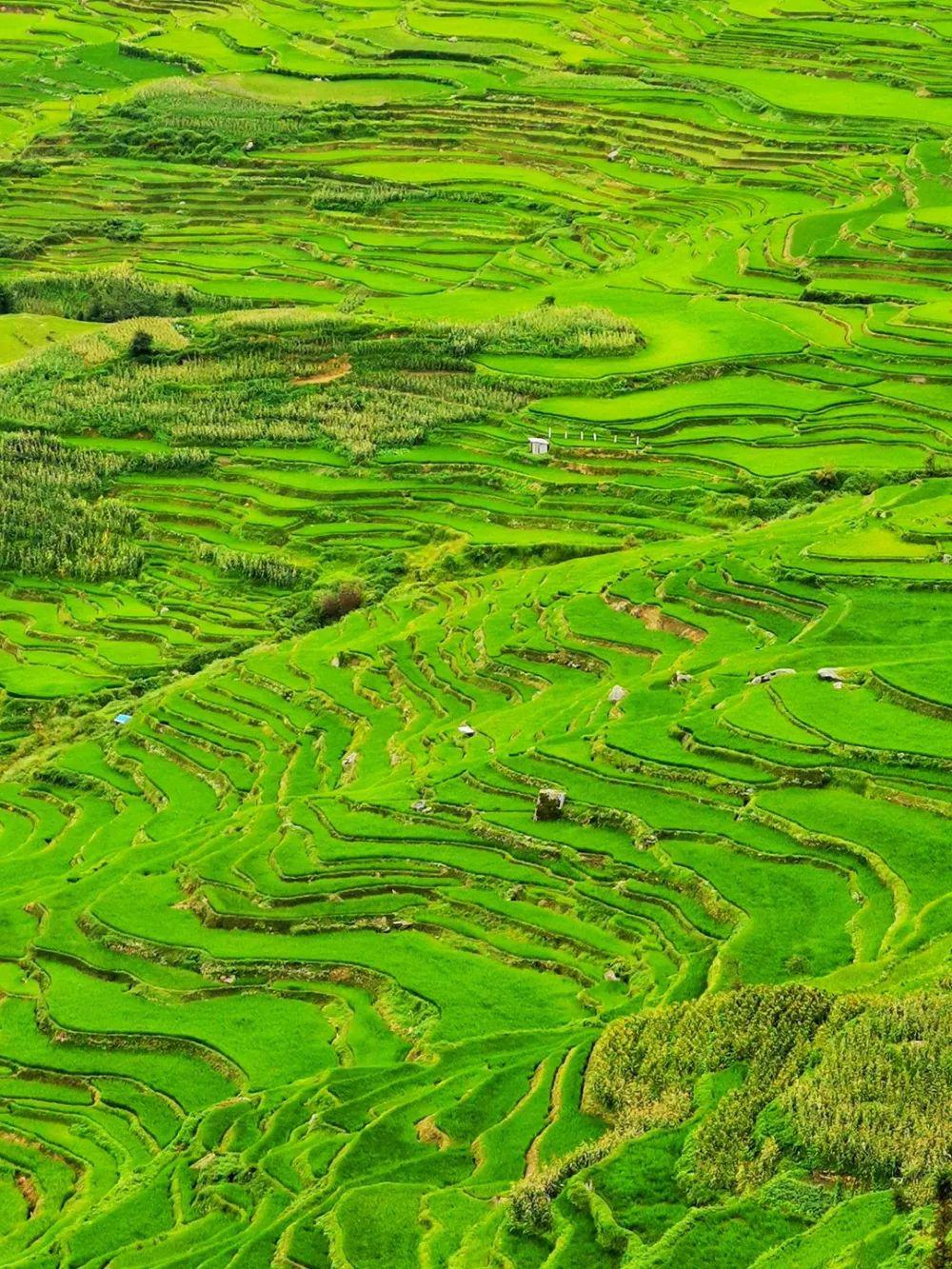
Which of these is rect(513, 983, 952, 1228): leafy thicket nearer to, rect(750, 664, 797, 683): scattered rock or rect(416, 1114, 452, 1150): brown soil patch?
rect(416, 1114, 452, 1150): brown soil patch

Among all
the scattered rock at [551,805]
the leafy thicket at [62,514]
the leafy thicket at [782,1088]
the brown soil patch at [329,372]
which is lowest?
the leafy thicket at [62,514]

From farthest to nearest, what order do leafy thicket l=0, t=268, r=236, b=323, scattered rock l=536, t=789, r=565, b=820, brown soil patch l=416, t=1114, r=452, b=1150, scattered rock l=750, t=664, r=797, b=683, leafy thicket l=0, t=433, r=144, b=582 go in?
leafy thicket l=0, t=268, r=236, b=323
leafy thicket l=0, t=433, r=144, b=582
scattered rock l=750, t=664, r=797, b=683
scattered rock l=536, t=789, r=565, b=820
brown soil patch l=416, t=1114, r=452, b=1150

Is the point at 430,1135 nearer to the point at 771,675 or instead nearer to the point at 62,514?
the point at 771,675

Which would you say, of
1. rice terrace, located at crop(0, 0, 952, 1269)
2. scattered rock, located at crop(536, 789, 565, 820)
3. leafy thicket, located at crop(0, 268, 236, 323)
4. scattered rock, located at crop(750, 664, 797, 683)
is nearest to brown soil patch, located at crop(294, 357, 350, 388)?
rice terrace, located at crop(0, 0, 952, 1269)

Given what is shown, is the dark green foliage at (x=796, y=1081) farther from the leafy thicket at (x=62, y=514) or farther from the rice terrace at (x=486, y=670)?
the leafy thicket at (x=62, y=514)

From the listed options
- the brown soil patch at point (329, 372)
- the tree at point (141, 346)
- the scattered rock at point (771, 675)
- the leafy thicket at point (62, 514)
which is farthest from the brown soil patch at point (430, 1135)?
the tree at point (141, 346)

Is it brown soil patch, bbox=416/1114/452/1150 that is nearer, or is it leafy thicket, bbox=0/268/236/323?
brown soil patch, bbox=416/1114/452/1150

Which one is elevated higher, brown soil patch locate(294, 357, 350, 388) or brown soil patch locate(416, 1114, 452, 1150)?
brown soil patch locate(416, 1114, 452, 1150)

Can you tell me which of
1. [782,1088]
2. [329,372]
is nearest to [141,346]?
[329,372]

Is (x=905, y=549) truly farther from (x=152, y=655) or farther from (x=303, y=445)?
(x=303, y=445)
